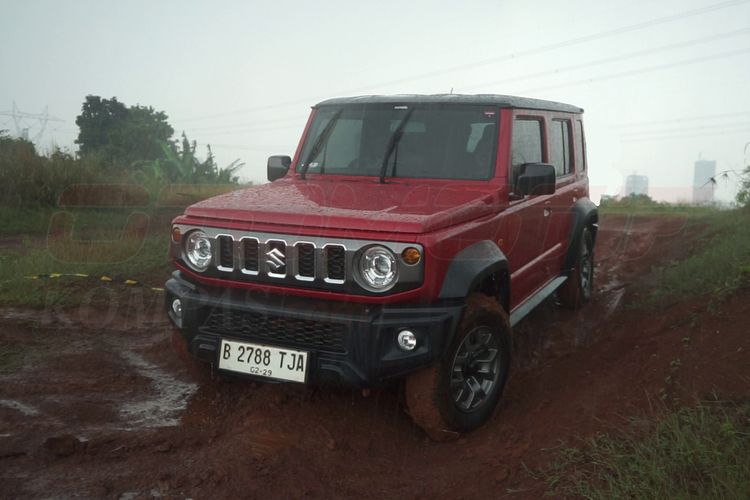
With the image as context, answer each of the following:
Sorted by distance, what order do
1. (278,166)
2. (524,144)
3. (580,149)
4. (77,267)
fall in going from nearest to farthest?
(524,144) → (278,166) → (580,149) → (77,267)

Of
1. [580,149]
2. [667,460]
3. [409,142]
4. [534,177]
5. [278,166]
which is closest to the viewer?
[667,460]

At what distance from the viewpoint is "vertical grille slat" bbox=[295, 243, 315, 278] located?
3.57m

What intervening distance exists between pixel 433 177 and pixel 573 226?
235 centimetres

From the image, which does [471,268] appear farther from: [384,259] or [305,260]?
[305,260]

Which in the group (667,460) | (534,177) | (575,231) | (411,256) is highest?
(534,177)

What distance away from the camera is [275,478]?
10.8ft

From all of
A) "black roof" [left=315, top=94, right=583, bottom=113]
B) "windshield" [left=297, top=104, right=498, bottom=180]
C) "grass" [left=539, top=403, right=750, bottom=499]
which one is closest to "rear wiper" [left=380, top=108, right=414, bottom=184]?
"windshield" [left=297, top=104, right=498, bottom=180]

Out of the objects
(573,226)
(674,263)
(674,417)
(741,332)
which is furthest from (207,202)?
(674,263)

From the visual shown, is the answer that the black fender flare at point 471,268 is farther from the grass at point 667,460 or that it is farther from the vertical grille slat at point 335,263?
the grass at point 667,460

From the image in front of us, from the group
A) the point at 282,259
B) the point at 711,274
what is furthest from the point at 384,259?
the point at 711,274

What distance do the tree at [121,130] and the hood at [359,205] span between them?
63.9ft

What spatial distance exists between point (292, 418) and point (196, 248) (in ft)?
3.56

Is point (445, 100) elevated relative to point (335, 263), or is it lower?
elevated

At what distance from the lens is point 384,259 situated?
137 inches
